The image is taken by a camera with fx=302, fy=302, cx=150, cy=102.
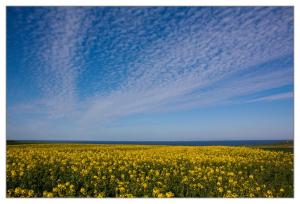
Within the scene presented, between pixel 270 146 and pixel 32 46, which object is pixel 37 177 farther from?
pixel 270 146

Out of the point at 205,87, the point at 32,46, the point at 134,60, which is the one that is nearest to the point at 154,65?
the point at 134,60

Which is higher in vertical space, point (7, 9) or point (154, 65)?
point (7, 9)

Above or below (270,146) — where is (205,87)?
above

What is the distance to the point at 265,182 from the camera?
21.2 ft

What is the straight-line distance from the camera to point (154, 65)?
7.98 meters
